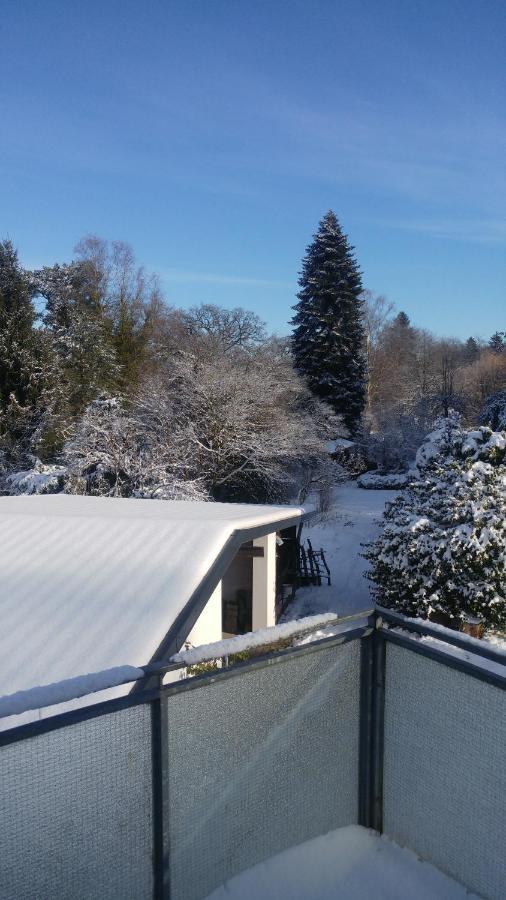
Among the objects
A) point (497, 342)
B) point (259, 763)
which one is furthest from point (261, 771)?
point (497, 342)

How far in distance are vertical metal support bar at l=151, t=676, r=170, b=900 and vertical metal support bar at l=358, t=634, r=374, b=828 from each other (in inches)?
43.9

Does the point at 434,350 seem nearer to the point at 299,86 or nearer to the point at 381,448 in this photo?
the point at 381,448

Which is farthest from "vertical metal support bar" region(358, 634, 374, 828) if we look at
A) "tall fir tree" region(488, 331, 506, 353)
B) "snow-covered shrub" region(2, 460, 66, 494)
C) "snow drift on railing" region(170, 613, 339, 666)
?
"tall fir tree" region(488, 331, 506, 353)

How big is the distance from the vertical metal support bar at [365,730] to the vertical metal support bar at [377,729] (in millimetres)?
15

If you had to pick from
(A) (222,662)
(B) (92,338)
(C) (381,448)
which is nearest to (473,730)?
(A) (222,662)

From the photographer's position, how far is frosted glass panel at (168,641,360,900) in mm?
2412

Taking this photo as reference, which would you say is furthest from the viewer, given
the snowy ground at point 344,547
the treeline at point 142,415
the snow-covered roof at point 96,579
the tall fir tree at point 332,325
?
the tall fir tree at point 332,325

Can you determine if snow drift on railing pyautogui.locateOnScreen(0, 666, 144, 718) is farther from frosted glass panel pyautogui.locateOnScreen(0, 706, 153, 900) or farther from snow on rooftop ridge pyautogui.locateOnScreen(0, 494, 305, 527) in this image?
snow on rooftop ridge pyautogui.locateOnScreen(0, 494, 305, 527)

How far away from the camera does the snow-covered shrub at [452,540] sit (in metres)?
10.2

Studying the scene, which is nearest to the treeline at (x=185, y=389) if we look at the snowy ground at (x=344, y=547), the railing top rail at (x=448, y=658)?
the snowy ground at (x=344, y=547)

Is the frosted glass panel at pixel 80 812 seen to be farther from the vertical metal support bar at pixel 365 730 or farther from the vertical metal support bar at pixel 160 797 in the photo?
the vertical metal support bar at pixel 365 730

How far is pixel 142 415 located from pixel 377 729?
17.9 metres

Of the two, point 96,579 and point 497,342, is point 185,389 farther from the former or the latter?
point 497,342

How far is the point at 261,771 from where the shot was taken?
264 cm
